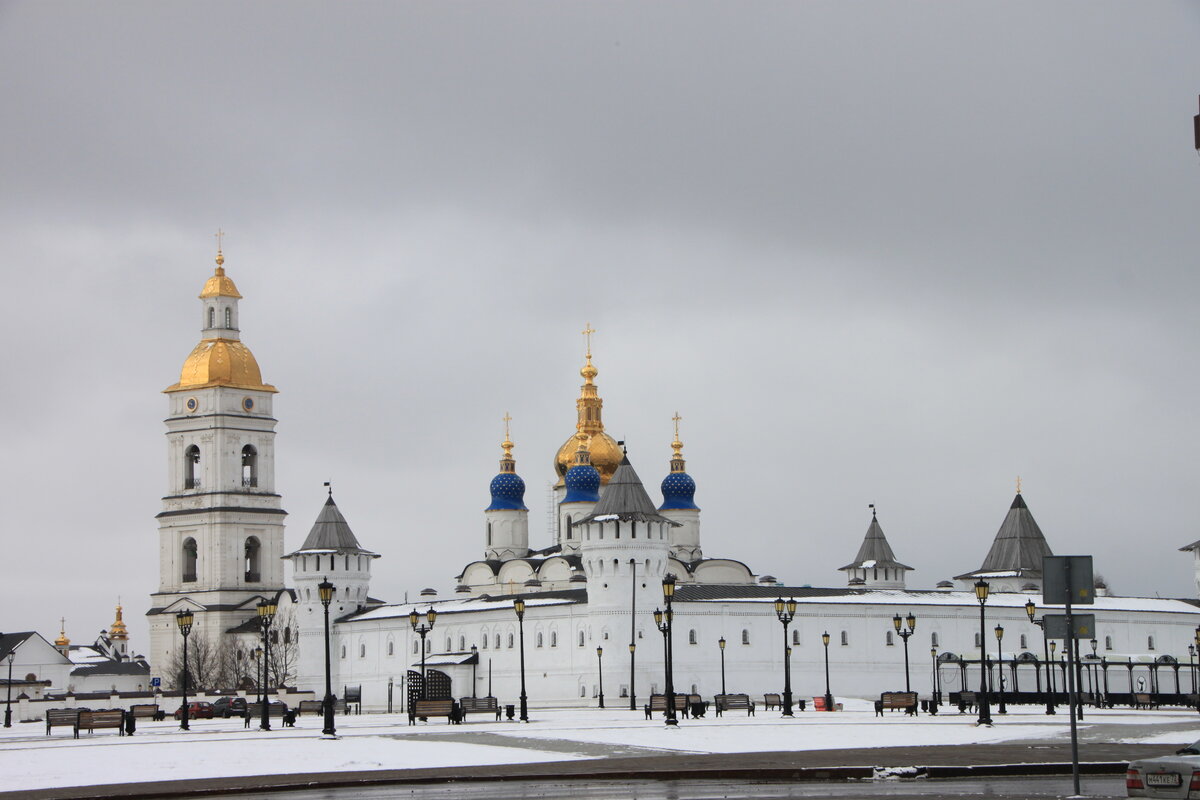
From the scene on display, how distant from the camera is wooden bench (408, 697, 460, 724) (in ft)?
168

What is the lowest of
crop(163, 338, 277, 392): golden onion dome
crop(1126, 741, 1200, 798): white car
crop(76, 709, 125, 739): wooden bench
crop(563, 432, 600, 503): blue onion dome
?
crop(76, 709, 125, 739): wooden bench

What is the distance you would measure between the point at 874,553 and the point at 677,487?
1267cm

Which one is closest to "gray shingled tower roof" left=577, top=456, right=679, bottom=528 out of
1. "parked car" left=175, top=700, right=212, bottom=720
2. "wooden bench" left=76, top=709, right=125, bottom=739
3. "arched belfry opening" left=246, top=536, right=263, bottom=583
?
"parked car" left=175, top=700, right=212, bottom=720

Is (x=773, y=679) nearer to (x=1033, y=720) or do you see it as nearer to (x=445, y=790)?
(x=1033, y=720)

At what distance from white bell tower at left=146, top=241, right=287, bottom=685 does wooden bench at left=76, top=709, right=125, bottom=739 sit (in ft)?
184

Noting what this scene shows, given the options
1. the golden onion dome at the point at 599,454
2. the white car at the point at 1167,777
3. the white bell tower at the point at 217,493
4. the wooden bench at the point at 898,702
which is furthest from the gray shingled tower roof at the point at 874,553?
the white car at the point at 1167,777

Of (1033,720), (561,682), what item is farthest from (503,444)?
(1033,720)

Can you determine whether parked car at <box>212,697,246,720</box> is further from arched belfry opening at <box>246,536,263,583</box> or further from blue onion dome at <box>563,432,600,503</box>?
arched belfry opening at <box>246,536,263,583</box>

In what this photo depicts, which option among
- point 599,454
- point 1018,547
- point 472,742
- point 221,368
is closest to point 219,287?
point 221,368

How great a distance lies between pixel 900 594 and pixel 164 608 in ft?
154

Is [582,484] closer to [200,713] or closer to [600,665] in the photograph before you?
[600,665]

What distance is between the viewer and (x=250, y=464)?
112 m

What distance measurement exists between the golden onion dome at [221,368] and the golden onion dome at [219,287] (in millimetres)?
2826

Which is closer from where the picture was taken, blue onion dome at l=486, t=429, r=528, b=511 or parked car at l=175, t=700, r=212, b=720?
parked car at l=175, t=700, r=212, b=720
